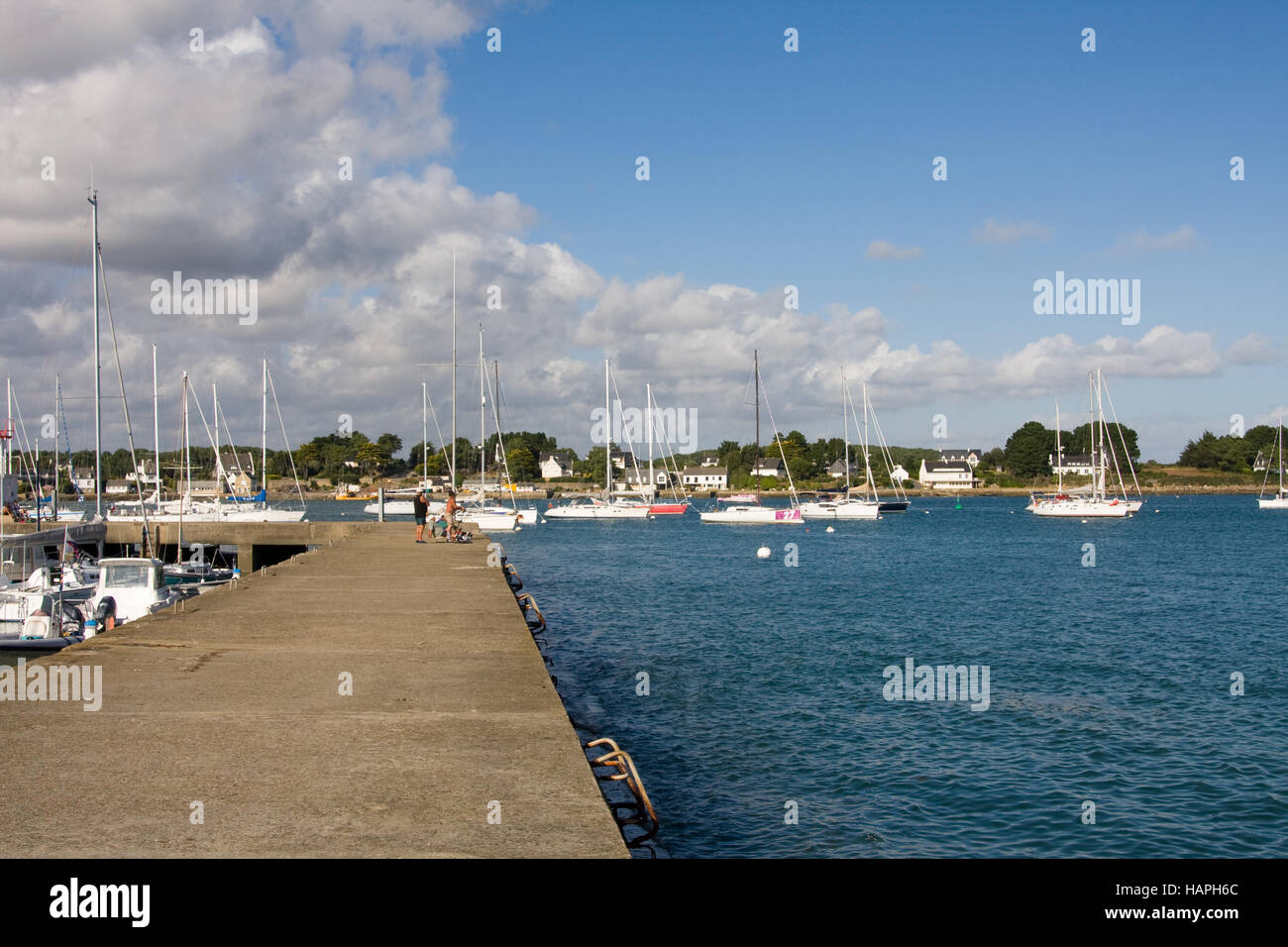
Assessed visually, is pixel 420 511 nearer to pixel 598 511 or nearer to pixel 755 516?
pixel 755 516

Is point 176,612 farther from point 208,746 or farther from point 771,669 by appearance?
point 771,669

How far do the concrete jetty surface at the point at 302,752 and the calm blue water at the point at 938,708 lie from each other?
3164 mm

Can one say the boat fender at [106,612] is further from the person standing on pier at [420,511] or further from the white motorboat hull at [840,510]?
the white motorboat hull at [840,510]

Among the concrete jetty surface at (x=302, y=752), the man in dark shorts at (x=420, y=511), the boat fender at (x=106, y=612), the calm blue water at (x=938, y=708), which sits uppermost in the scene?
the man in dark shorts at (x=420, y=511)

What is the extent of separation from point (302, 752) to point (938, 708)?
13.1 m

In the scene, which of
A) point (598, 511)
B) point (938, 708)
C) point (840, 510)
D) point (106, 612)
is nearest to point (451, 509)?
point (106, 612)

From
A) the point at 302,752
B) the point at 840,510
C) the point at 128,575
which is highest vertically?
the point at 128,575

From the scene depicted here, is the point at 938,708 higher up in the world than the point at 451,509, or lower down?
lower down

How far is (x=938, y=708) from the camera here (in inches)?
722

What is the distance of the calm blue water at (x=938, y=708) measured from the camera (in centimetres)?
1248

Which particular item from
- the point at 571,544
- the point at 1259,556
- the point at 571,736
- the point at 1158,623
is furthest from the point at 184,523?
the point at 1259,556

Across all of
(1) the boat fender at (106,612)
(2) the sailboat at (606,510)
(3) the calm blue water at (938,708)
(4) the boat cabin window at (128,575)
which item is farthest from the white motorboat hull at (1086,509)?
(1) the boat fender at (106,612)

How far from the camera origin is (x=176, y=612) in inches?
651
